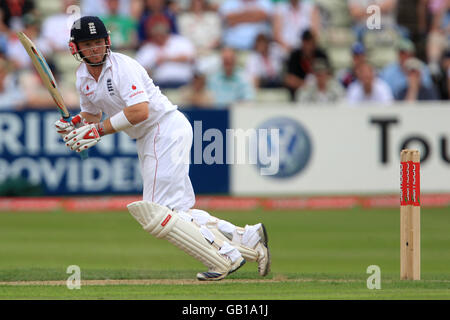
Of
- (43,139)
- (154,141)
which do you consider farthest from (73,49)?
Result: (43,139)

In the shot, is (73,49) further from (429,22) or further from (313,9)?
(429,22)

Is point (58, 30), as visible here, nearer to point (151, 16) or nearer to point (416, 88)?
point (151, 16)

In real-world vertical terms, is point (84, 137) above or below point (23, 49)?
below

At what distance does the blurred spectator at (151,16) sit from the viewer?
48.3 ft

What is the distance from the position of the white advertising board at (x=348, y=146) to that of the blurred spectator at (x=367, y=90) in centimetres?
33

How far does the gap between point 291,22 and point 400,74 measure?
204cm

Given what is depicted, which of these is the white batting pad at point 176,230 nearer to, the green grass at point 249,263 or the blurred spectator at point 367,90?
the green grass at point 249,263

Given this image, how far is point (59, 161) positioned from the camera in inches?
508

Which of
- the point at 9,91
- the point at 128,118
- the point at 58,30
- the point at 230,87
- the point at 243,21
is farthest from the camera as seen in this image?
the point at 243,21

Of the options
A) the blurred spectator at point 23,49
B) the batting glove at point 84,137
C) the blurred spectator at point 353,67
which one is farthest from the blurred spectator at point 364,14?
the batting glove at point 84,137

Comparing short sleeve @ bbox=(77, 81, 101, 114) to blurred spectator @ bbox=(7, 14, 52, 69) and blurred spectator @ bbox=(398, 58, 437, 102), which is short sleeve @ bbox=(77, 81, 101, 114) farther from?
blurred spectator @ bbox=(398, 58, 437, 102)

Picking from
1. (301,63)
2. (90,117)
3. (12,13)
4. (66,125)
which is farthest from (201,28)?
(66,125)

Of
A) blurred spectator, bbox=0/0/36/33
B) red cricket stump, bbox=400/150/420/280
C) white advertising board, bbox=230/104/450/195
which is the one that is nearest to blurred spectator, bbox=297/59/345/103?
white advertising board, bbox=230/104/450/195

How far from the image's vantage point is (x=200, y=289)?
6488 millimetres
